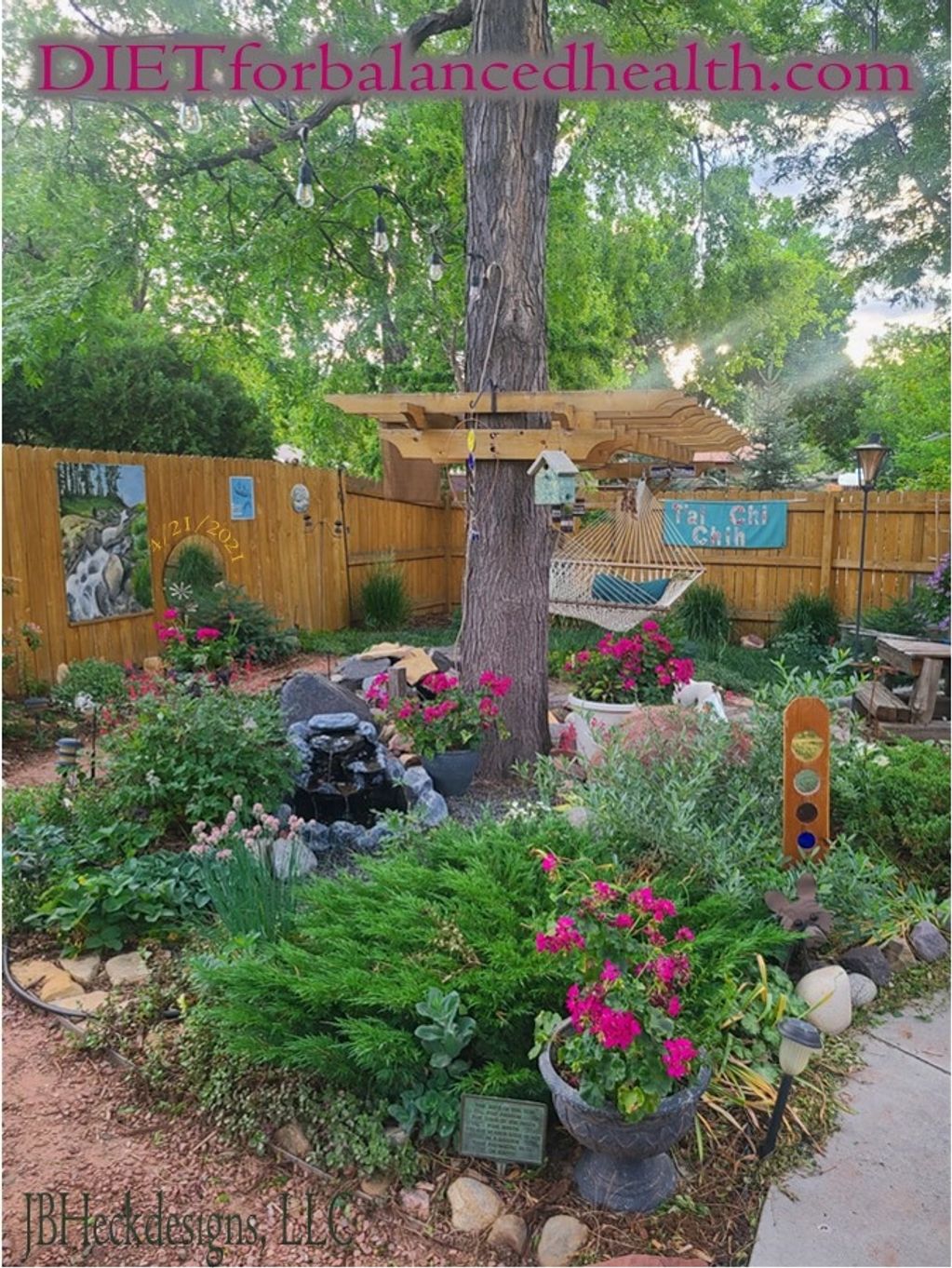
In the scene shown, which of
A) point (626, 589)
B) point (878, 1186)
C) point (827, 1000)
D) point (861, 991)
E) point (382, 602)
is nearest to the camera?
point (878, 1186)

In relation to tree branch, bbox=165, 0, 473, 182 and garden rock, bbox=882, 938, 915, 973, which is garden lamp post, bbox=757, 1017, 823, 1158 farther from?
tree branch, bbox=165, 0, 473, 182

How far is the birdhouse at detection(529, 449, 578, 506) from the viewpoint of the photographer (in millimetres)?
2936

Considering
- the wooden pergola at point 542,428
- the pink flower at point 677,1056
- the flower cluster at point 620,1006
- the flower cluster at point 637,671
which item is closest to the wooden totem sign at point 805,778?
A: the flower cluster at point 620,1006

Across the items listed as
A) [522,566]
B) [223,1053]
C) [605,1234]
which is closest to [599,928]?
[605,1234]

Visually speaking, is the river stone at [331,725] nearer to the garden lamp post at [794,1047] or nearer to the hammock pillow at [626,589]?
the garden lamp post at [794,1047]

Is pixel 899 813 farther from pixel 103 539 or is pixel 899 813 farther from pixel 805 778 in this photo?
pixel 103 539

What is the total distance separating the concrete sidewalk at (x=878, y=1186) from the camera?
1305 mm

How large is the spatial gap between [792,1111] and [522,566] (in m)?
2.41

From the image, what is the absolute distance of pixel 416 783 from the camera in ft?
10.6

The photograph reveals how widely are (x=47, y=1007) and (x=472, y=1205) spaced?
3.84 ft

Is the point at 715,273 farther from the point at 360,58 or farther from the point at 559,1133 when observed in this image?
the point at 559,1133

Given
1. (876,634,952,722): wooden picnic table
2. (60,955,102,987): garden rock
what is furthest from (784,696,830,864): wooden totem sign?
(876,634,952,722): wooden picnic table

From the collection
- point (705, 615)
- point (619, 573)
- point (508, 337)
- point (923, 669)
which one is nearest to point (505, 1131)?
point (508, 337)

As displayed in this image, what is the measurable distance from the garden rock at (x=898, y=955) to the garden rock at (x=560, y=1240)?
1263 mm
